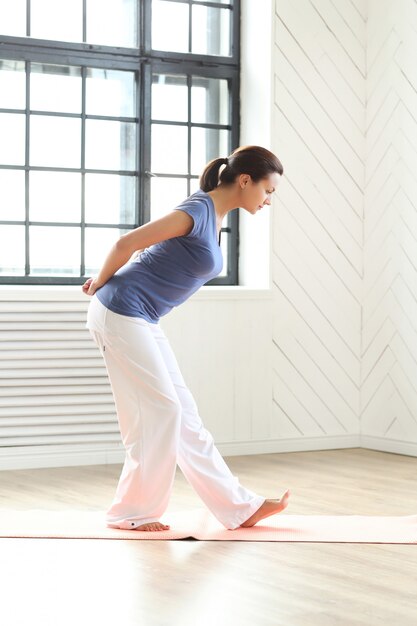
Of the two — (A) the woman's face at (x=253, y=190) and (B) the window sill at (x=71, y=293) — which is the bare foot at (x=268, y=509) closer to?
(A) the woman's face at (x=253, y=190)

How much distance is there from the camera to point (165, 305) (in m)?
3.69

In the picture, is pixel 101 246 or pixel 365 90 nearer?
pixel 101 246

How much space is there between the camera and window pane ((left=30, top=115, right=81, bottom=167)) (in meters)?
5.37

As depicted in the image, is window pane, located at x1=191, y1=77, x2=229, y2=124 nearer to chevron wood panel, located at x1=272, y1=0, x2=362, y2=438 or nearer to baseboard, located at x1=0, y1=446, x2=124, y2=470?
chevron wood panel, located at x1=272, y1=0, x2=362, y2=438

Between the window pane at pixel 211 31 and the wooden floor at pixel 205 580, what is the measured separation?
2.62 m

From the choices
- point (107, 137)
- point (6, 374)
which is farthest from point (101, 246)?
point (6, 374)

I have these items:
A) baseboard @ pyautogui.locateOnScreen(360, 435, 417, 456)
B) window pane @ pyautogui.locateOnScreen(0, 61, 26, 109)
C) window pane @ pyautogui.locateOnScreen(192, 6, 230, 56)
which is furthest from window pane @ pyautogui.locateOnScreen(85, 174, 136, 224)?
baseboard @ pyautogui.locateOnScreen(360, 435, 417, 456)

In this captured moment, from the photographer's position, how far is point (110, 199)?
5.57m

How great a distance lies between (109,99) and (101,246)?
737mm

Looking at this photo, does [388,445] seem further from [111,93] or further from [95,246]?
[111,93]

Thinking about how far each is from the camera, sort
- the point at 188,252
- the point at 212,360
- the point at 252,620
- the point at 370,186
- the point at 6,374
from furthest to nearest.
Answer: the point at 370,186 → the point at 212,360 → the point at 6,374 → the point at 188,252 → the point at 252,620

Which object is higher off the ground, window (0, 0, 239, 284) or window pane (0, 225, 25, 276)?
window (0, 0, 239, 284)

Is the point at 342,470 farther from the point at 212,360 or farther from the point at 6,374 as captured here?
the point at 6,374

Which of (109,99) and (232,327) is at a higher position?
(109,99)
